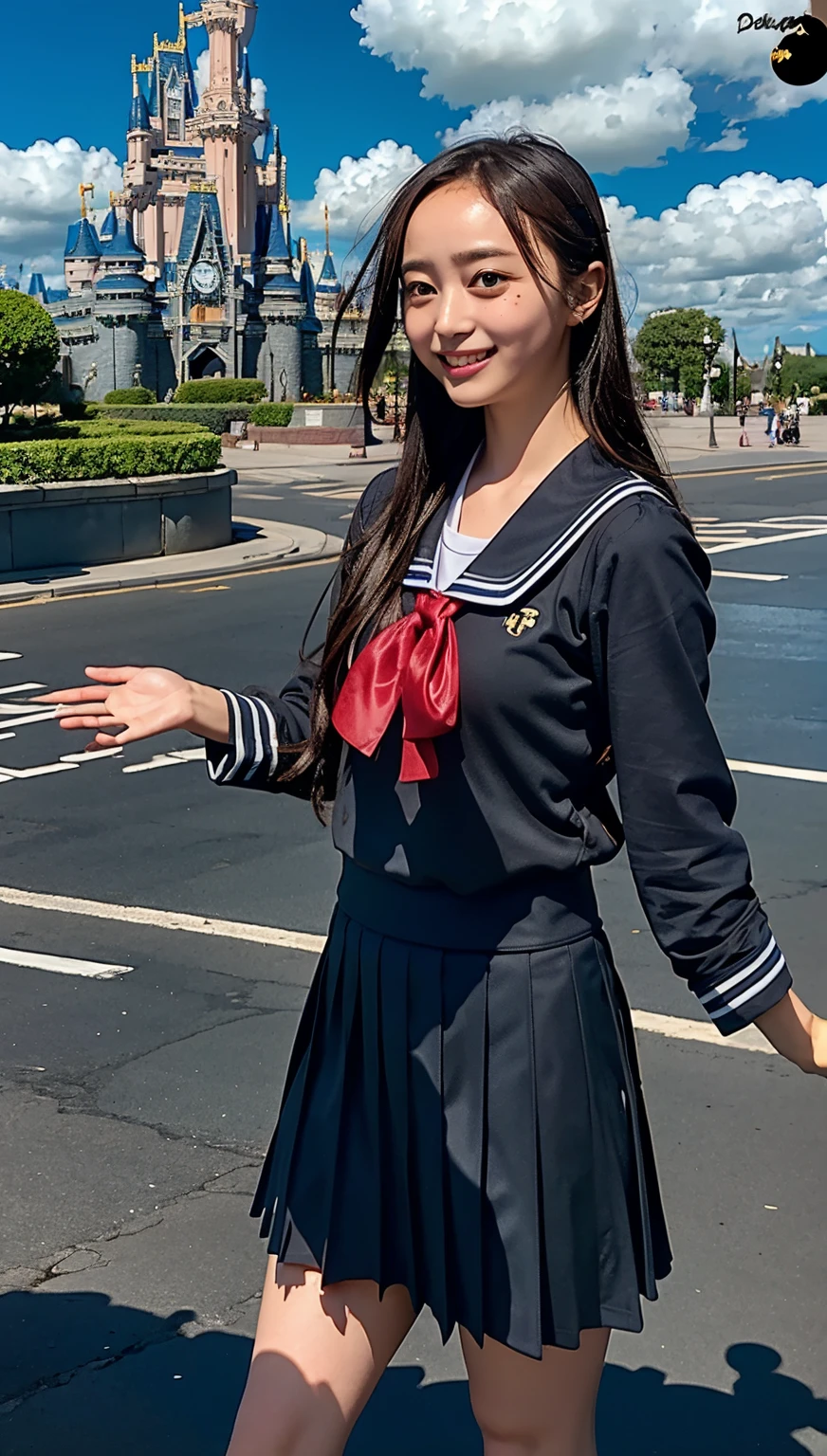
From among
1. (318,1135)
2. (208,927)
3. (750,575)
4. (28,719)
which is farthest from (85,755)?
(750,575)

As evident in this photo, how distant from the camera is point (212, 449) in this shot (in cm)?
2133

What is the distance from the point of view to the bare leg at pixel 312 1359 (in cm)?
209

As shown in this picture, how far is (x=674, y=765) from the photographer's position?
6.74ft

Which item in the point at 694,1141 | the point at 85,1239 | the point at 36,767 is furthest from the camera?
the point at 36,767

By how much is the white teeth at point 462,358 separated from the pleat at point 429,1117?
2.71ft

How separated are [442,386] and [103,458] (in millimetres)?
17623

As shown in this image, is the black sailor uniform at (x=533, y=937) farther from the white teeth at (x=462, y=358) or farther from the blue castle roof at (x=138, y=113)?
the blue castle roof at (x=138, y=113)

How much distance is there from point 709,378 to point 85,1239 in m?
59.4

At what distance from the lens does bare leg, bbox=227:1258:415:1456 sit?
2.09 metres

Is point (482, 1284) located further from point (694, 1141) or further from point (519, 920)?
point (694, 1141)

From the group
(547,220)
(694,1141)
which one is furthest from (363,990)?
(694,1141)

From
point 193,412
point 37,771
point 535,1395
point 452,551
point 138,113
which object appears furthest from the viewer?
point 138,113

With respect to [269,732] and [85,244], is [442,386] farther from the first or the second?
[85,244]

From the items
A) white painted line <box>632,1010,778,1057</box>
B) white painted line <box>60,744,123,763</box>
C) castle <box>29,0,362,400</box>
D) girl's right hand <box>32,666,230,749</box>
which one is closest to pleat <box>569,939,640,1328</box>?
girl's right hand <box>32,666,230,749</box>
